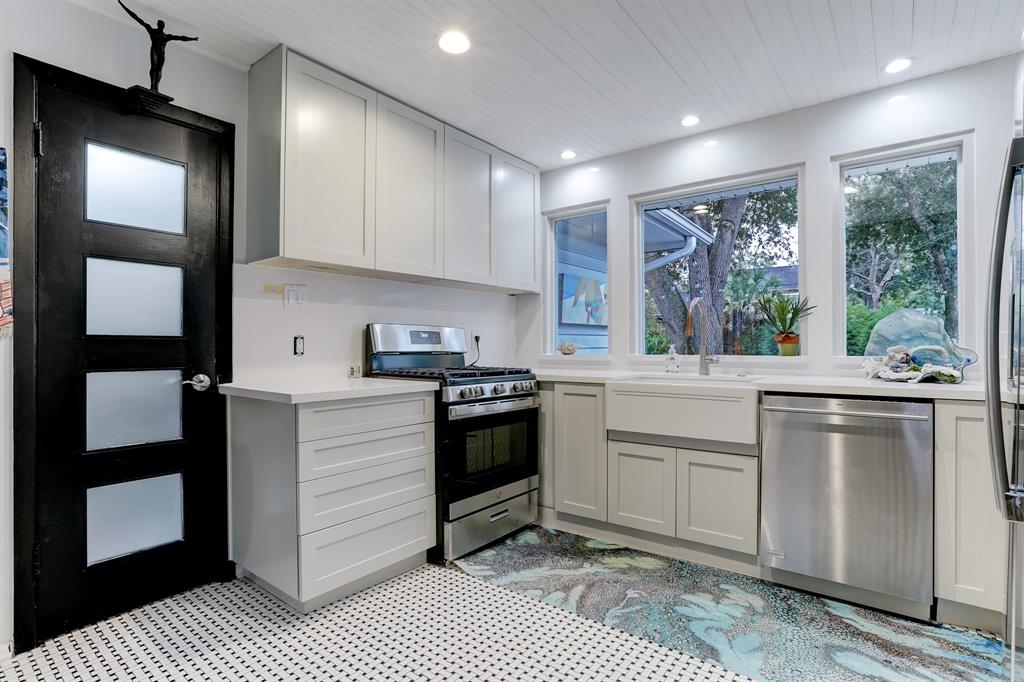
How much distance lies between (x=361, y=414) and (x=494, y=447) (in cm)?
89

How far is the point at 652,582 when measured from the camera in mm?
2484

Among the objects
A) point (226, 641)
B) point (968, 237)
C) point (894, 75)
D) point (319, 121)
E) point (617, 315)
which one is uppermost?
point (894, 75)

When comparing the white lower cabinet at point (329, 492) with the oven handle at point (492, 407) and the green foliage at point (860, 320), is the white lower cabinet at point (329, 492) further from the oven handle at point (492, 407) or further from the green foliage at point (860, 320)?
the green foliage at point (860, 320)

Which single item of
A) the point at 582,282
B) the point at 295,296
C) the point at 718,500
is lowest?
the point at 718,500

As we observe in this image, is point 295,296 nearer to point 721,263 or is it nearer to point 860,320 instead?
point 721,263

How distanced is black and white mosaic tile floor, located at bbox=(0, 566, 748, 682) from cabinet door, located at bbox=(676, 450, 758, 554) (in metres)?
0.84

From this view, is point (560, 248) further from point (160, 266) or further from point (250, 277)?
point (160, 266)

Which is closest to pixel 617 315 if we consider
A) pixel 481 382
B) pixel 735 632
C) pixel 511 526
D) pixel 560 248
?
pixel 560 248

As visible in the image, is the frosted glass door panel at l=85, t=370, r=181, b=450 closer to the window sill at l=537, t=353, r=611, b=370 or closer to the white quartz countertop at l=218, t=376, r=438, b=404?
the white quartz countertop at l=218, t=376, r=438, b=404

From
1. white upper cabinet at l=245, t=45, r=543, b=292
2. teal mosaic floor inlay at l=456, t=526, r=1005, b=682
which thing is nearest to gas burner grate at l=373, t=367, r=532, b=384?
white upper cabinet at l=245, t=45, r=543, b=292

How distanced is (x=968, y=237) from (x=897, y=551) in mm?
1606

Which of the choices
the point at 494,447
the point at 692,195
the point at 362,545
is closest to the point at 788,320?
the point at 692,195

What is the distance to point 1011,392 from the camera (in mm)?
1103

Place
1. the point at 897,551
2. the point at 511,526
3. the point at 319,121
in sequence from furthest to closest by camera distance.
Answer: the point at 511,526
the point at 319,121
the point at 897,551
